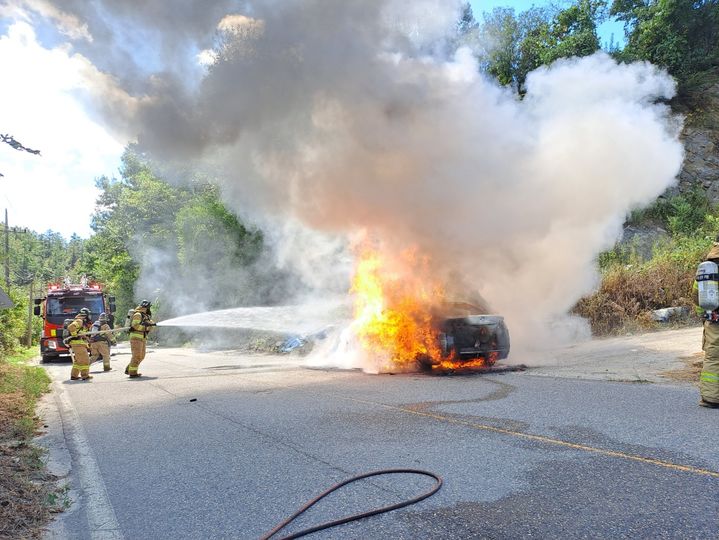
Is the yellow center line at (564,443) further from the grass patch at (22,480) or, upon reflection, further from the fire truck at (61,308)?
the fire truck at (61,308)

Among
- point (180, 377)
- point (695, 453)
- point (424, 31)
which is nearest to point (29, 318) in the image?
point (180, 377)

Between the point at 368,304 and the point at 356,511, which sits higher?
the point at 368,304

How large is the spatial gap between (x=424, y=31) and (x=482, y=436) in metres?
9.31

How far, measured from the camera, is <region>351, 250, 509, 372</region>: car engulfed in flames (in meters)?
9.71

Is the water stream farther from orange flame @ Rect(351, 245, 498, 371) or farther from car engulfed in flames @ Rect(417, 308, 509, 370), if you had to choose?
car engulfed in flames @ Rect(417, 308, 509, 370)

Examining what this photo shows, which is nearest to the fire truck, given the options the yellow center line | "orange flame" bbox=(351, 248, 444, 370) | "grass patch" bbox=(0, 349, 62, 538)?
"orange flame" bbox=(351, 248, 444, 370)

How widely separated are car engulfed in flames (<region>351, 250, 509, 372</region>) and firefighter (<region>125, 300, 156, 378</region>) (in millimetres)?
4805

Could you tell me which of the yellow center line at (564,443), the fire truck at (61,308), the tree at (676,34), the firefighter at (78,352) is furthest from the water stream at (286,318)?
the tree at (676,34)

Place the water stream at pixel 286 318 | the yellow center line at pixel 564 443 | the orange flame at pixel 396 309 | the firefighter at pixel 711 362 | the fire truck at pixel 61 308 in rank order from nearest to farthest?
the yellow center line at pixel 564 443 < the firefighter at pixel 711 362 < the orange flame at pixel 396 309 < the fire truck at pixel 61 308 < the water stream at pixel 286 318

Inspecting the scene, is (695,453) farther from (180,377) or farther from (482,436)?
(180,377)

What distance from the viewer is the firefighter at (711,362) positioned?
221 inches

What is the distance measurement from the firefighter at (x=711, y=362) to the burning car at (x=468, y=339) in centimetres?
415

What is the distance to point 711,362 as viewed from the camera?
18.7 ft

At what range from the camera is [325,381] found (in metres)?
9.41
